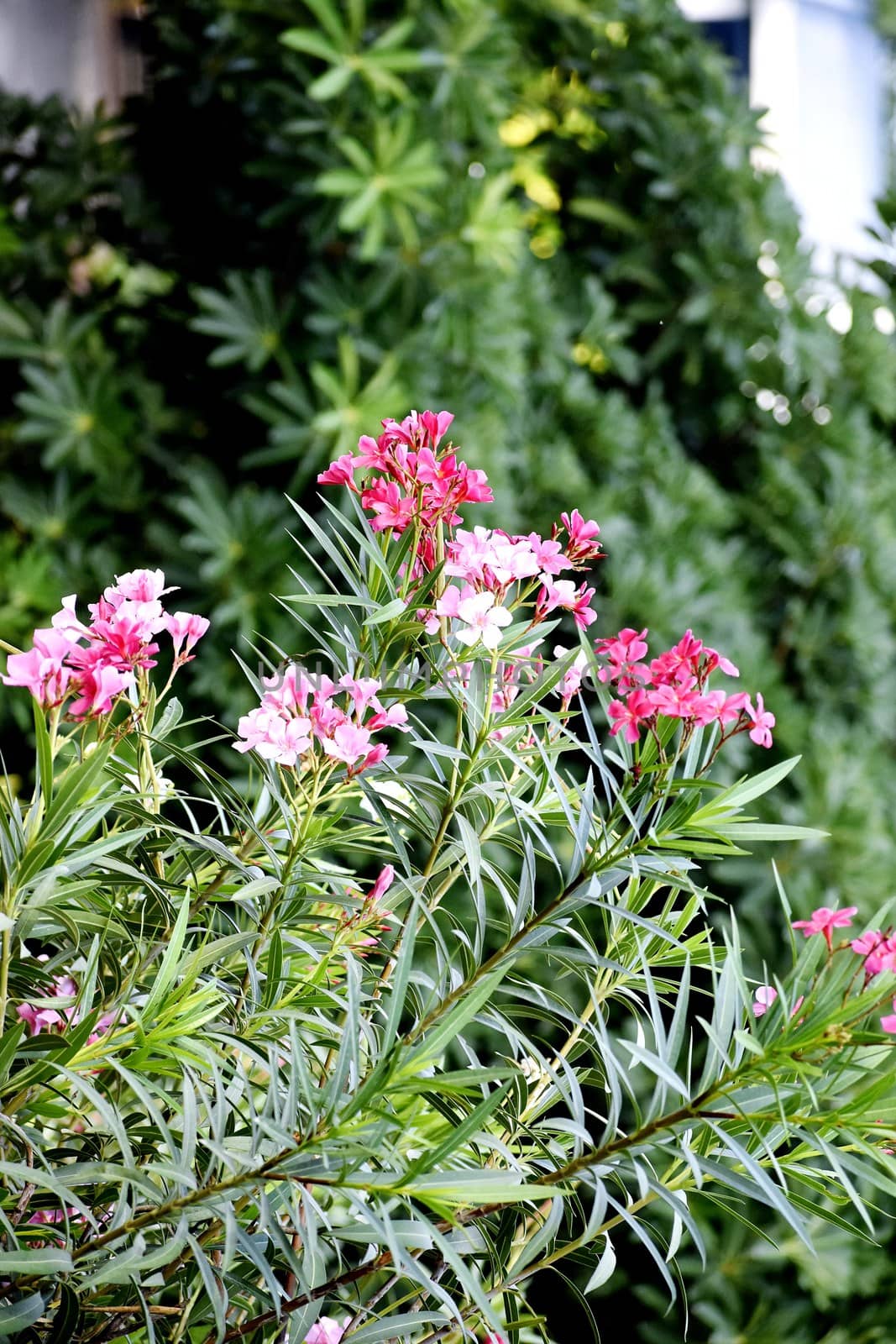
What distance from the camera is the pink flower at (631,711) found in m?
0.48

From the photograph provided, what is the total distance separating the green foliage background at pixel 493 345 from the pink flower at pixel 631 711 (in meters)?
0.95

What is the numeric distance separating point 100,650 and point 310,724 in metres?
0.08

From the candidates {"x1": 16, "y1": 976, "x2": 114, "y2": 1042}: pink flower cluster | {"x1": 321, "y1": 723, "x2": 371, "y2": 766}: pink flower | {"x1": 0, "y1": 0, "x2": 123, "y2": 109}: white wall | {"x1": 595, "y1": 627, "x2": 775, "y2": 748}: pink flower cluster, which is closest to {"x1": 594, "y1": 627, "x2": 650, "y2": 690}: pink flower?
{"x1": 595, "y1": 627, "x2": 775, "y2": 748}: pink flower cluster

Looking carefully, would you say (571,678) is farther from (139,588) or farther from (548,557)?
(139,588)

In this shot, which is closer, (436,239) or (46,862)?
(46,862)

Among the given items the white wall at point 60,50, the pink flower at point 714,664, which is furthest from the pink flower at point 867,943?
the white wall at point 60,50

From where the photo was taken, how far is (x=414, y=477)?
50cm

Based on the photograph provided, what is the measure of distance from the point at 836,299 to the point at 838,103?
90cm

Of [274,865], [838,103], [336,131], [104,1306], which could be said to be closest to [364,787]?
[274,865]

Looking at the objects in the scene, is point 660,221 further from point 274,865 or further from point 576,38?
point 274,865

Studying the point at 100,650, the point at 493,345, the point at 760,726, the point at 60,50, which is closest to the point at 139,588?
the point at 100,650

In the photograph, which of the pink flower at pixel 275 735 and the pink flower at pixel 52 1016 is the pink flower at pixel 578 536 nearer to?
the pink flower at pixel 275 735

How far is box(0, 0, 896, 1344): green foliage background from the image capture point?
4.69 feet

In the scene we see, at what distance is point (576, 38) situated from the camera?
191 cm
